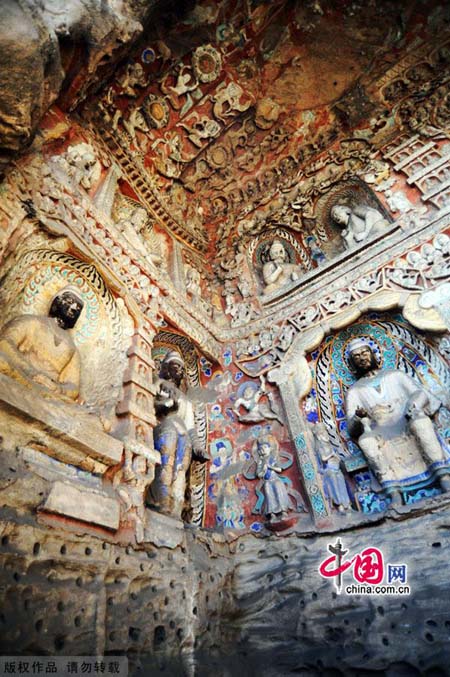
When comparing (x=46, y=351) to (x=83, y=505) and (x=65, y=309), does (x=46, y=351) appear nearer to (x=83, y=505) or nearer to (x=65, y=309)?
(x=65, y=309)

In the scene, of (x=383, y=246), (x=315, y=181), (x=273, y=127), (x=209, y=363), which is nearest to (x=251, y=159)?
(x=273, y=127)

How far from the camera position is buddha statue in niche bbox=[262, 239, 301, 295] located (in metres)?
6.95

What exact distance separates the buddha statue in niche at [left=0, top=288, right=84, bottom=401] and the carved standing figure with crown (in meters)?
3.19

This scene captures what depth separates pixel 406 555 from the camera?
11.4 feet

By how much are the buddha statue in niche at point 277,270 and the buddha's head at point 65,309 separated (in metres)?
3.58

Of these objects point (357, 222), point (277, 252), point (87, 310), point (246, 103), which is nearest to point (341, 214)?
point (357, 222)

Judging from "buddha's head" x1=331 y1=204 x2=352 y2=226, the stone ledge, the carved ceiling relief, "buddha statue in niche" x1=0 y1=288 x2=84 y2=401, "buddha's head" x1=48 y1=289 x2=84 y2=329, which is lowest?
the stone ledge

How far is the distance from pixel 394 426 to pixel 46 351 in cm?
376

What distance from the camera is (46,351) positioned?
3654mm

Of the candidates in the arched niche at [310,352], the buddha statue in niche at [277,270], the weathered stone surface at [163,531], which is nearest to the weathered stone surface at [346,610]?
the arched niche at [310,352]

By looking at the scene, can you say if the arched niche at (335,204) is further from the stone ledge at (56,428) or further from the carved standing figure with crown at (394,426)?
the stone ledge at (56,428)

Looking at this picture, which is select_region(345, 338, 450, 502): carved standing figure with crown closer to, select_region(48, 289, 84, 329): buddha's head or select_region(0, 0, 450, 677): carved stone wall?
select_region(0, 0, 450, 677): carved stone wall

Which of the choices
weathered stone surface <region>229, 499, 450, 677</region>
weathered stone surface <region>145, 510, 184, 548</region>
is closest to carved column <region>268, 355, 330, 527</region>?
weathered stone surface <region>229, 499, 450, 677</region>

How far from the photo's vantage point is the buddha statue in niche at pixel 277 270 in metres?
6.95
